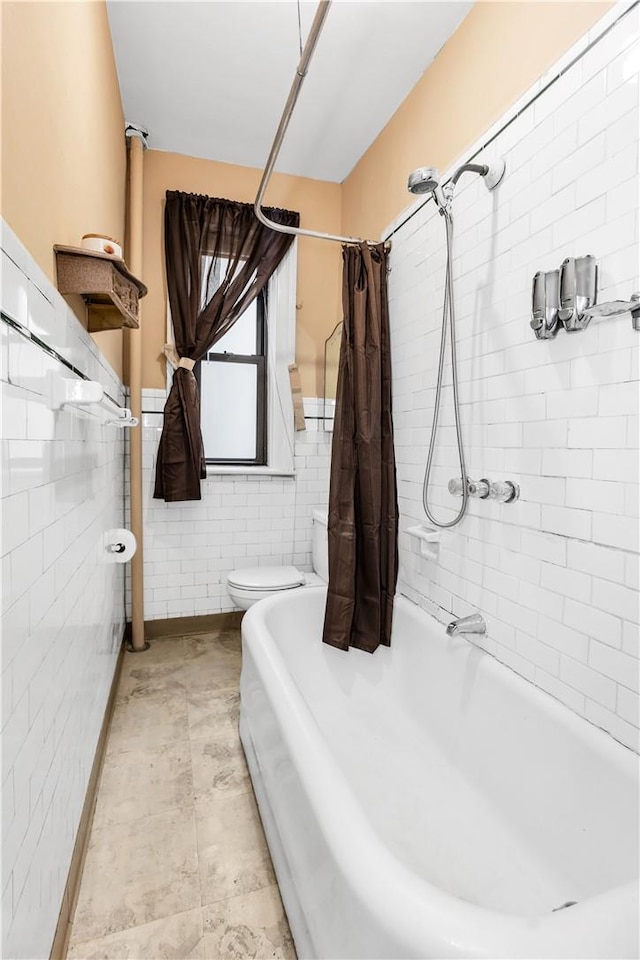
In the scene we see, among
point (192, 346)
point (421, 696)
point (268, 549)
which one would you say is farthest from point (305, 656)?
point (192, 346)

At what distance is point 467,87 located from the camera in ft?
5.94

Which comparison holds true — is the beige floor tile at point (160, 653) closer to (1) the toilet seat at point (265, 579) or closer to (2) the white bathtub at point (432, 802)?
(1) the toilet seat at point (265, 579)

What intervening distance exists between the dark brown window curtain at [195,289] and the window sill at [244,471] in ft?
0.56

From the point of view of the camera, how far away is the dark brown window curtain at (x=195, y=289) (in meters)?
2.68

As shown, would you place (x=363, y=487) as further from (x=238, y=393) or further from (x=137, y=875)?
(x=137, y=875)

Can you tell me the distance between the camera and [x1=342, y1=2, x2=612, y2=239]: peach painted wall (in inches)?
56.0

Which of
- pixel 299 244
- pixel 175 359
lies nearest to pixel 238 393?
pixel 175 359

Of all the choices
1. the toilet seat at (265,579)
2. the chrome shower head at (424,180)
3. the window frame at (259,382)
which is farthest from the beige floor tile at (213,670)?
the chrome shower head at (424,180)

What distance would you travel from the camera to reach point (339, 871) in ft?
2.64

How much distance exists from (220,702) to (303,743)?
1.29 meters

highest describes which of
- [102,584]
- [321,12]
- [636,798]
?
[321,12]

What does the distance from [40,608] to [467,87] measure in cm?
226

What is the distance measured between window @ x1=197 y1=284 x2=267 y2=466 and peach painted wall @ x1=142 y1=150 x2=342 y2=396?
0.27m

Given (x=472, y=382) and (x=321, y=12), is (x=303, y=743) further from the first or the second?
(x=321, y=12)
